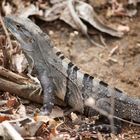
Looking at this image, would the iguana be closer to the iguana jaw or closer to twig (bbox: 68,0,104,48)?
the iguana jaw

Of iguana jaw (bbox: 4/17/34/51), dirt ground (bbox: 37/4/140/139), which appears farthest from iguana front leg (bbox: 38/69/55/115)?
dirt ground (bbox: 37/4/140/139)

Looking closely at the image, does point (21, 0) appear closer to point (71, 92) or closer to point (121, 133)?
point (71, 92)

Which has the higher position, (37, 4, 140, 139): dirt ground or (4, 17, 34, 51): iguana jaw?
(4, 17, 34, 51): iguana jaw

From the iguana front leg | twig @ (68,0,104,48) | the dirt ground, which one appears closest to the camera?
the iguana front leg

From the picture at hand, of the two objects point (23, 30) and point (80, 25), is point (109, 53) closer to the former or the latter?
point (80, 25)

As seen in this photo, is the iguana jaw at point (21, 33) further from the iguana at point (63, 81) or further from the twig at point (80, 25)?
the twig at point (80, 25)

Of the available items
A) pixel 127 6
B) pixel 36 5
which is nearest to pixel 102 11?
pixel 127 6

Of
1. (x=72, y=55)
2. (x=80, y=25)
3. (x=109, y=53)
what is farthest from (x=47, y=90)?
(x=80, y=25)
